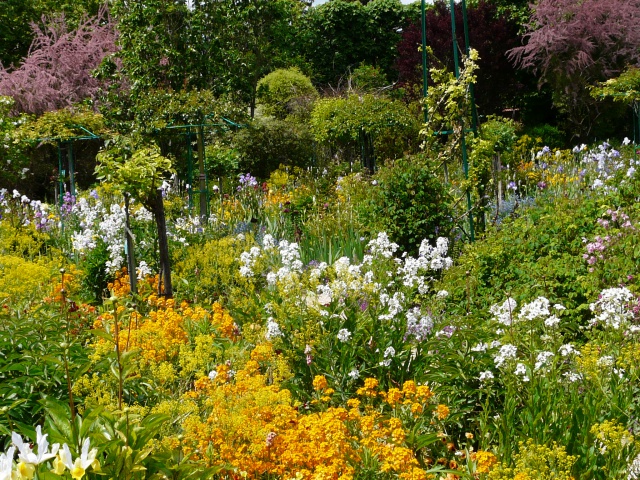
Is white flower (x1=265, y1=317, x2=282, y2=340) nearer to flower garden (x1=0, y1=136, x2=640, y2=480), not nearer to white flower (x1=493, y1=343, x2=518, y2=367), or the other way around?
flower garden (x1=0, y1=136, x2=640, y2=480)

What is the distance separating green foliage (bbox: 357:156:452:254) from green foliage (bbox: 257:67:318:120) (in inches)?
414

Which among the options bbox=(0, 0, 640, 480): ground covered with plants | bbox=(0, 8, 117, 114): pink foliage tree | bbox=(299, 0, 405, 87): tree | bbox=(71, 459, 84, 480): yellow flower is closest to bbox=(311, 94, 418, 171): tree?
bbox=(0, 0, 640, 480): ground covered with plants

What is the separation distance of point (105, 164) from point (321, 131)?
786 cm

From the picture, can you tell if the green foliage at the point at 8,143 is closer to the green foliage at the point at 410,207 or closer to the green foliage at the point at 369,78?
the green foliage at the point at 410,207

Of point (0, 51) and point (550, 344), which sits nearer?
point (550, 344)

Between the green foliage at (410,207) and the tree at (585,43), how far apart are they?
11544 mm

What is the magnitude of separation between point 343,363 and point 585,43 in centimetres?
1511

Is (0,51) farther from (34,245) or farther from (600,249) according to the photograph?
(600,249)

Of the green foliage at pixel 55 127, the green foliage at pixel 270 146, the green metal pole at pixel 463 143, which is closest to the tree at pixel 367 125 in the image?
the green foliage at pixel 270 146

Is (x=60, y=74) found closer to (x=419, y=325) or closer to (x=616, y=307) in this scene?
(x=419, y=325)

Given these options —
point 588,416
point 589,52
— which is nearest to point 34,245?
point 588,416

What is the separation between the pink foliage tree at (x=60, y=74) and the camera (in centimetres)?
1373

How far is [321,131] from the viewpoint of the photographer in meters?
12.9

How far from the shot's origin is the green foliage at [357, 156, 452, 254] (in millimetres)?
5949
